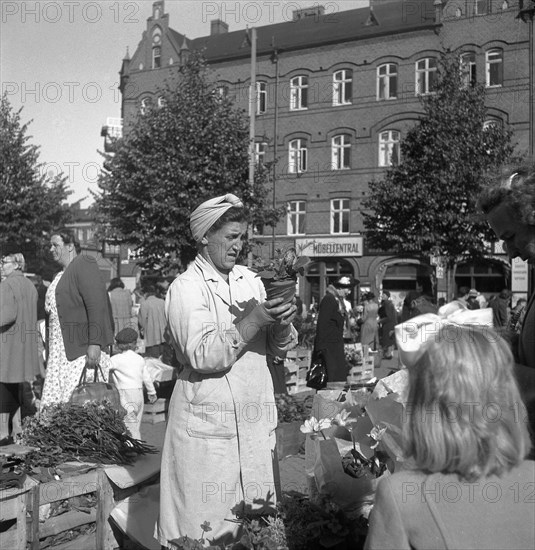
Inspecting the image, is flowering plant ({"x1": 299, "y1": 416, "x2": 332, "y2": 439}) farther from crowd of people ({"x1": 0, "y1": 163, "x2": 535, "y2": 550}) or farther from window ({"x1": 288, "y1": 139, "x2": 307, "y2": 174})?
window ({"x1": 288, "y1": 139, "x2": 307, "y2": 174})

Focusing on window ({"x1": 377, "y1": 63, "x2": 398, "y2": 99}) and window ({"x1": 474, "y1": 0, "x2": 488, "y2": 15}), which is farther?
window ({"x1": 377, "y1": 63, "x2": 398, "y2": 99})

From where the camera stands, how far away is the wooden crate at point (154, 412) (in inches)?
321

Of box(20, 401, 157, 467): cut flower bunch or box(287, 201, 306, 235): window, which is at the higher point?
box(287, 201, 306, 235): window

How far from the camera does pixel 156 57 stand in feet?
123

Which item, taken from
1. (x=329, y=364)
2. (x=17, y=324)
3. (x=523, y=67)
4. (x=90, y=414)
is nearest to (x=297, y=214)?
(x=523, y=67)

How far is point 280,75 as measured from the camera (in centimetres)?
3309

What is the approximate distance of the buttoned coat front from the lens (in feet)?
9.05

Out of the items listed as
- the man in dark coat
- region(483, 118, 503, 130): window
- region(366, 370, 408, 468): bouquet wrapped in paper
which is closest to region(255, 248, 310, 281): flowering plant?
region(366, 370, 408, 468): bouquet wrapped in paper

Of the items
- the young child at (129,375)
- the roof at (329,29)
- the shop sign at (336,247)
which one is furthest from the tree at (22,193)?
the young child at (129,375)

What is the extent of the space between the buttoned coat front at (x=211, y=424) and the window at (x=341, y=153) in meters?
29.4

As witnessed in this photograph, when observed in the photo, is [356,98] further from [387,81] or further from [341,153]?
[341,153]

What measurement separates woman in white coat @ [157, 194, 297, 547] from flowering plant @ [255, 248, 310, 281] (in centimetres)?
10

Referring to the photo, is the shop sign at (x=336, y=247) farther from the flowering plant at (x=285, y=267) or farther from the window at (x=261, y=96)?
the flowering plant at (x=285, y=267)

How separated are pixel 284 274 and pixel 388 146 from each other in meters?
29.0
